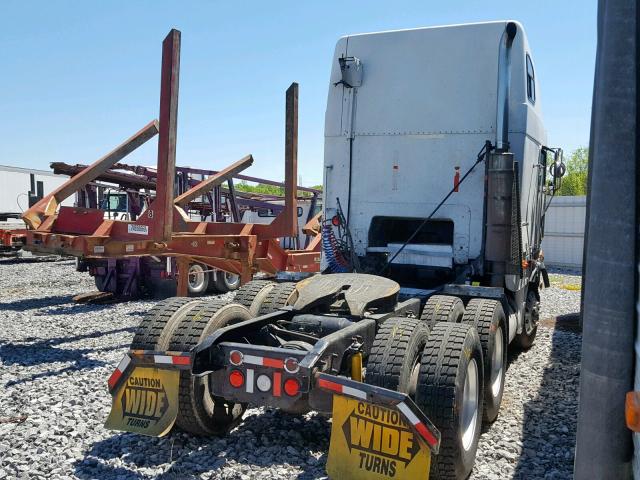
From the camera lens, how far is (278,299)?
16.9ft

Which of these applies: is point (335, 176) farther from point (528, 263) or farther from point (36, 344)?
point (36, 344)

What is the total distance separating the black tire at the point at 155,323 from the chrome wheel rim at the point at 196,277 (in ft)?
25.3

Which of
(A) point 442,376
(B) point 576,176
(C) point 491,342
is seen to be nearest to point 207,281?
(C) point 491,342

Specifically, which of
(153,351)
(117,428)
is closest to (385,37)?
(153,351)

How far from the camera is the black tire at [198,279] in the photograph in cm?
1218

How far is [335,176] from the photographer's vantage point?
6.49 metres

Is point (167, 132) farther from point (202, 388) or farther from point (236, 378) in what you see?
point (236, 378)

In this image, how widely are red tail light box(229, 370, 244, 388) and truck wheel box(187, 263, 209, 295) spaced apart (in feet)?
28.1

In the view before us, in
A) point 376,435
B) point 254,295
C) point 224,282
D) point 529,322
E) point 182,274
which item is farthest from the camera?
point 224,282

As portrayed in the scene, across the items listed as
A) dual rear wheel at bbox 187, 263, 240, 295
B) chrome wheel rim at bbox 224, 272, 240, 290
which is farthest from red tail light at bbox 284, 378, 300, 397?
chrome wheel rim at bbox 224, 272, 240, 290

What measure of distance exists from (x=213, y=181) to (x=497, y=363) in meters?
6.08

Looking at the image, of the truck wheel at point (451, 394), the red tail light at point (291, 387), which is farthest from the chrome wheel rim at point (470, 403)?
the red tail light at point (291, 387)

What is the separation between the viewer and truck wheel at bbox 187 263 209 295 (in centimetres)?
1218

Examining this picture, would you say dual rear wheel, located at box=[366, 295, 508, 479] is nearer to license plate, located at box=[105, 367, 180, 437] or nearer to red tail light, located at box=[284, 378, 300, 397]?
red tail light, located at box=[284, 378, 300, 397]
